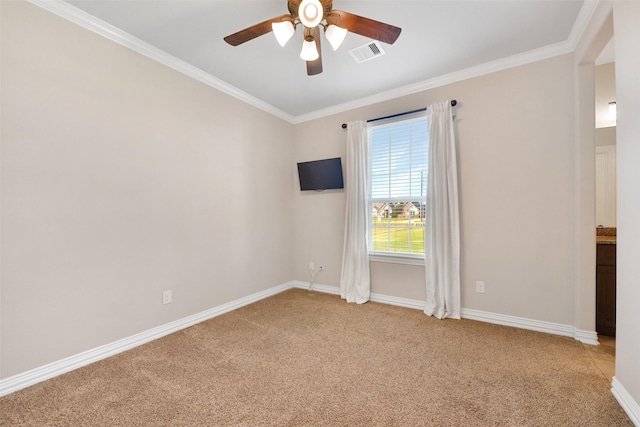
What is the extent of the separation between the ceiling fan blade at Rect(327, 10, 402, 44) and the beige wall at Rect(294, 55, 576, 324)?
5.12 feet

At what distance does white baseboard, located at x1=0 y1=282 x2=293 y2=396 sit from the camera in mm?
1675

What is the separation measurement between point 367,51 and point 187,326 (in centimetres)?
308

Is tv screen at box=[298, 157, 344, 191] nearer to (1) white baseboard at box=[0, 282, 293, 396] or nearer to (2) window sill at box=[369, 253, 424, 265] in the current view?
(2) window sill at box=[369, 253, 424, 265]

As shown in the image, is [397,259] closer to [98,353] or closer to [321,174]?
[321,174]

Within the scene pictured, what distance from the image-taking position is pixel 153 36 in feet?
7.22

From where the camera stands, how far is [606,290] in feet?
7.52


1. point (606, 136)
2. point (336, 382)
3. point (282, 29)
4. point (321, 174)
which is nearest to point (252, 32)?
point (282, 29)

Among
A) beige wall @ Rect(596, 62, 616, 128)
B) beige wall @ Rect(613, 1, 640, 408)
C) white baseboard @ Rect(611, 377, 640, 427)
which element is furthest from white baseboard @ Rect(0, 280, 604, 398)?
beige wall @ Rect(596, 62, 616, 128)

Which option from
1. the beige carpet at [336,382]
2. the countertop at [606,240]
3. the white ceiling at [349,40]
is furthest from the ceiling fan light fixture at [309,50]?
the countertop at [606,240]

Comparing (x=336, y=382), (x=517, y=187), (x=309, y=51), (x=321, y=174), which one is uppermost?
(x=309, y=51)

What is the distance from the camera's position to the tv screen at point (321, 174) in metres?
3.52

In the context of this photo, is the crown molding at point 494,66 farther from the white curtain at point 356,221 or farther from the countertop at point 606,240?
the countertop at point 606,240

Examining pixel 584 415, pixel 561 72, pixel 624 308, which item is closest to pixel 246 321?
pixel 584 415

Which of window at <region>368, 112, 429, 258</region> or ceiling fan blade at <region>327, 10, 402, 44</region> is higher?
ceiling fan blade at <region>327, 10, 402, 44</region>
